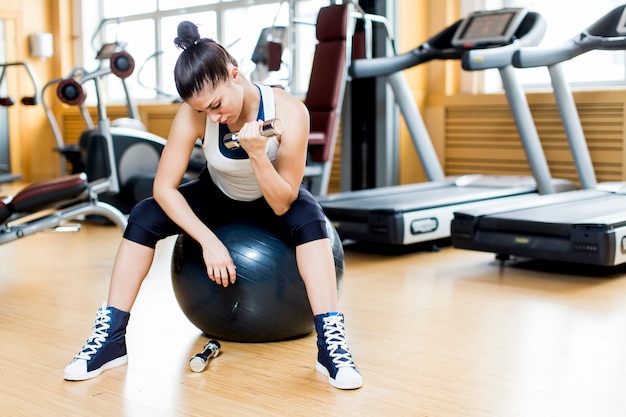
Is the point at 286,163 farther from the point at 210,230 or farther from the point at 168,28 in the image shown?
the point at 168,28

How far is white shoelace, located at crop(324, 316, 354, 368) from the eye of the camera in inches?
77.5

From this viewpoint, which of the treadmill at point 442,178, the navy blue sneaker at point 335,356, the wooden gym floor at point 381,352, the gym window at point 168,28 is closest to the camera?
the wooden gym floor at point 381,352

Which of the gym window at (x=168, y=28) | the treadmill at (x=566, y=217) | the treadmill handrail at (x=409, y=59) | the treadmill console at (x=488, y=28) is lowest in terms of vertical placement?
the treadmill at (x=566, y=217)

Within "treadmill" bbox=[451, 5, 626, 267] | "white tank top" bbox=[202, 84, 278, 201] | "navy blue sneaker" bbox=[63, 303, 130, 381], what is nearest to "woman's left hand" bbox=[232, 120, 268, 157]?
"white tank top" bbox=[202, 84, 278, 201]

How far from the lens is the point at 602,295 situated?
303 centimetres

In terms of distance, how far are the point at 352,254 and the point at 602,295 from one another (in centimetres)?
139

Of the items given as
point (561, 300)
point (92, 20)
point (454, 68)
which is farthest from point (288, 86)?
point (92, 20)

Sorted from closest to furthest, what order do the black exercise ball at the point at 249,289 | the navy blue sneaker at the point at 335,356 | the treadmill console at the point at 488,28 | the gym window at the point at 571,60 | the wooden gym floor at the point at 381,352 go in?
the wooden gym floor at the point at 381,352
the navy blue sneaker at the point at 335,356
the black exercise ball at the point at 249,289
the treadmill console at the point at 488,28
the gym window at the point at 571,60

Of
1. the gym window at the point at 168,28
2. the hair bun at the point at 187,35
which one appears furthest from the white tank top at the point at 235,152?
the gym window at the point at 168,28

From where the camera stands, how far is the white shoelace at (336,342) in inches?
77.5

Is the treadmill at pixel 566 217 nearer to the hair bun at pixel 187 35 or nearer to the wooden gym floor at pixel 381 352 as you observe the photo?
the wooden gym floor at pixel 381 352

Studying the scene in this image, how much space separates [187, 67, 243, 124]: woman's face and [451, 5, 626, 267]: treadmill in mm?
1828

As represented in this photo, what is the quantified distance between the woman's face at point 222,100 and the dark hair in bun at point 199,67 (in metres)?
0.01

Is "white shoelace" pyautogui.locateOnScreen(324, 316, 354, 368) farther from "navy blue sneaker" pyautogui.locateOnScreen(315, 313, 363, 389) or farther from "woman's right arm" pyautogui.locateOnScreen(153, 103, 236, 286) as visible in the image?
"woman's right arm" pyautogui.locateOnScreen(153, 103, 236, 286)
